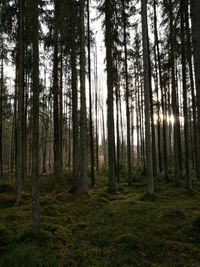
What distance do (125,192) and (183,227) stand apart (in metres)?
7.07

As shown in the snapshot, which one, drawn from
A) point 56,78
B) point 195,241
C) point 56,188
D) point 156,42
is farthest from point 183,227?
point 156,42

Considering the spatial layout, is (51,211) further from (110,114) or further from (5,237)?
(110,114)

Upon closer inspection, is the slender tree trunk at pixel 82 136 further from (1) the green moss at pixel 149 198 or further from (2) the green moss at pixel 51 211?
(2) the green moss at pixel 51 211

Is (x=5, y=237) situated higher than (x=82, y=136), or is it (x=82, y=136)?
(x=82, y=136)

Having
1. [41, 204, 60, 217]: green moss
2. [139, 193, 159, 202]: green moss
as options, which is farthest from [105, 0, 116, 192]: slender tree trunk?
[41, 204, 60, 217]: green moss

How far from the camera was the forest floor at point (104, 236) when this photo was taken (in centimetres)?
554

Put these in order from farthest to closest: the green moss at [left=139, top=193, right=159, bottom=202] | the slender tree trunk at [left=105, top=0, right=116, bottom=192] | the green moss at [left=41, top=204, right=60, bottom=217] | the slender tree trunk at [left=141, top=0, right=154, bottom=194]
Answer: the slender tree trunk at [left=105, top=0, right=116, bottom=192] < the slender tree trunk at [left=141, top=0, right=154, bottom=194] < the green moss at [left=139, top=193, right=159, bottom=202] < the green moss at [left=41, top=204, right=60, bottom=217]

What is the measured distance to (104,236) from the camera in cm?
694

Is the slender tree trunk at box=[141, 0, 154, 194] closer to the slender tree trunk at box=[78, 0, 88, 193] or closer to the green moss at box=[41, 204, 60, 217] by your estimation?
the slender tree trunk at box=[78, 0, 88, 193]

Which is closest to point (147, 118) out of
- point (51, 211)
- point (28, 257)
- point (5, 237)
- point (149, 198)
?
point (149, 198)

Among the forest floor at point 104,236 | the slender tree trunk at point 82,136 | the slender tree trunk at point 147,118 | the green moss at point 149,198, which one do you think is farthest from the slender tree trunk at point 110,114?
the forest floor at point 104,236

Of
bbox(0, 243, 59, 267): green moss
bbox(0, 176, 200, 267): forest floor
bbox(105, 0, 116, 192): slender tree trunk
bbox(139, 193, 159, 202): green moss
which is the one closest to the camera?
bbox(0, 243, 59, 267): green moss

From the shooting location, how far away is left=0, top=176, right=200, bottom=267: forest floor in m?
5.54

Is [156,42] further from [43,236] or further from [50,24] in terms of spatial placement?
[43,236]
